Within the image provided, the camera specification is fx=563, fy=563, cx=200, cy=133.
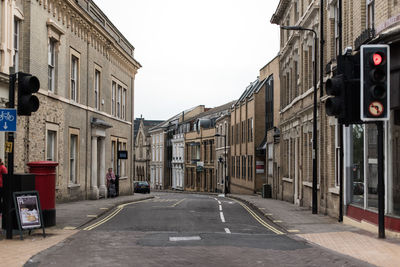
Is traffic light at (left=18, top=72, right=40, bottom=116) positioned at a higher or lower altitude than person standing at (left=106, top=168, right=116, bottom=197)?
higher

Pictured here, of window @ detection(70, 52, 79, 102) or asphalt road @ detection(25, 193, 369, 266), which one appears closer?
asphalt road @ detection(25, 193, 369, 266)

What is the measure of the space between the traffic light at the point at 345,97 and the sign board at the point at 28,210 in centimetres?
674

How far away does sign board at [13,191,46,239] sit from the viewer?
12.2 m

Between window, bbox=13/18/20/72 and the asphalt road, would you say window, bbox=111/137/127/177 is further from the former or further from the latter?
the asphalt road

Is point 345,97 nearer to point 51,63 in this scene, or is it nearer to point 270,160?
point 51,63

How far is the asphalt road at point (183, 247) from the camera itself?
9727mm

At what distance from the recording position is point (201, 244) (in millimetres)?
11781

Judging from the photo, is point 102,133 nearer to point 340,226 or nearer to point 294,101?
point 294,101

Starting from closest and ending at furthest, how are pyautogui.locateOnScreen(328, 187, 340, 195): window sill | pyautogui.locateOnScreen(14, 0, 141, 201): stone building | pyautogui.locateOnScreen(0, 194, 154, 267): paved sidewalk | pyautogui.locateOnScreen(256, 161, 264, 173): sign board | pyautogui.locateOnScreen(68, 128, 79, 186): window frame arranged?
pyautogui.locateOnScreen(0, 194, 154, 267): paved sidewalk, pyautogui.locateOnScreen(328, 187, 340, 195): window sill, pyautogui.locateOnScreen(14, 0, 141, 201): stone building, pyautogui.locateOnScreen(68, 128, 79, 186): window frame, pyautogui.locateOnScreen(256, 161, 264, 173): sign board

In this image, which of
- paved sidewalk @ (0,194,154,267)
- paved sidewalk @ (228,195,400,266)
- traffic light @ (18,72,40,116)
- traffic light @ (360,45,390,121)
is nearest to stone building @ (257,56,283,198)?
paved sidewalk @ (228,195,400,266)

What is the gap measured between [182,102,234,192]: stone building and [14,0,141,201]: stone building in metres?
34.3

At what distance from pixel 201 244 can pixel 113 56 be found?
24.6m

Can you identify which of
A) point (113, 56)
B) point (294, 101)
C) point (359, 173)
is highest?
point (113, 56)

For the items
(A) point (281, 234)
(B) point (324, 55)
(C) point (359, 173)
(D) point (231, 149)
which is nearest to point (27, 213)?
(A) point (281, 234)
